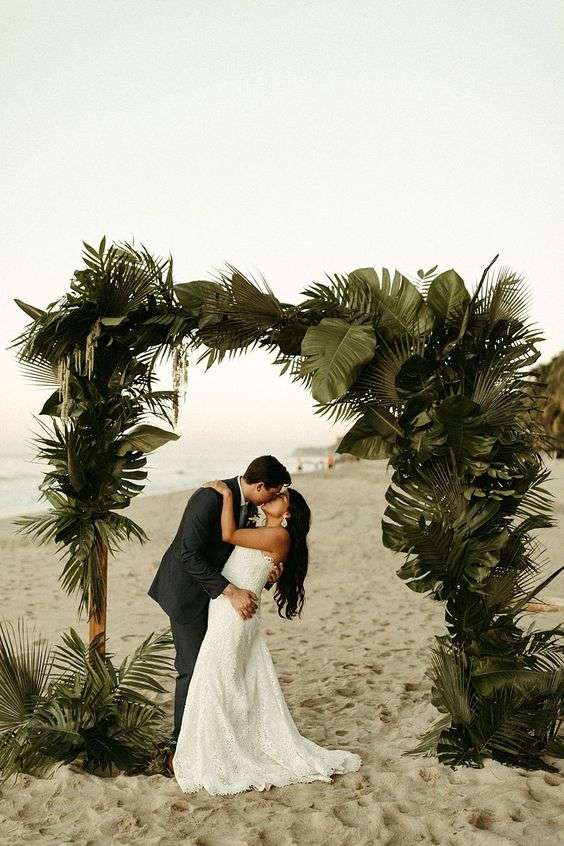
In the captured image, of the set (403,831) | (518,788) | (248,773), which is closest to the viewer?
(403,831)

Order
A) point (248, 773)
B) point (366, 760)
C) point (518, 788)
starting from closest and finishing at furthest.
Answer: point (518, 788)
point (248, 773)
point (366, 760)

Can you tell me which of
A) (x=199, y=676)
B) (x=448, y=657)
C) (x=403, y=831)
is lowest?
(x=403, y=831)

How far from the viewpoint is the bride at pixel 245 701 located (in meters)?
4.91

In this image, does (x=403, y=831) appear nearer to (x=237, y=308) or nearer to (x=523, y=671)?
(x=523, y=671)

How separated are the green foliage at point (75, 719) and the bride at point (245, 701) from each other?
0.38 metres

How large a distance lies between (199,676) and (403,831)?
1549mm

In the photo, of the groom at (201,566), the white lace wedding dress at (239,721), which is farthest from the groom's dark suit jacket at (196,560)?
the white lace wedding dress at (239,721)

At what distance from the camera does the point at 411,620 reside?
1031 centimetres

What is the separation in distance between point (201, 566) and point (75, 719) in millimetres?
1362

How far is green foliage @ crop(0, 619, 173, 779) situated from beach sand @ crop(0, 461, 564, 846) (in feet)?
0.58

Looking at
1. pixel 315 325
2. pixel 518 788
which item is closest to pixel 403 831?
pixel 518 788

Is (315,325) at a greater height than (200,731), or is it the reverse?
(315,325)

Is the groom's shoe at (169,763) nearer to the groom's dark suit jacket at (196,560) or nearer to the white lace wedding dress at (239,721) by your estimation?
the white lace wedding dress at (239,721)

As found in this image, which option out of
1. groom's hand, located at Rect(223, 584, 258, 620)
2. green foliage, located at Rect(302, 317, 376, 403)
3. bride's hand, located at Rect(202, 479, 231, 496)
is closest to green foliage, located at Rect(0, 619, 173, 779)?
groom's hand, located at Rect(223, 584, 258, 620)
